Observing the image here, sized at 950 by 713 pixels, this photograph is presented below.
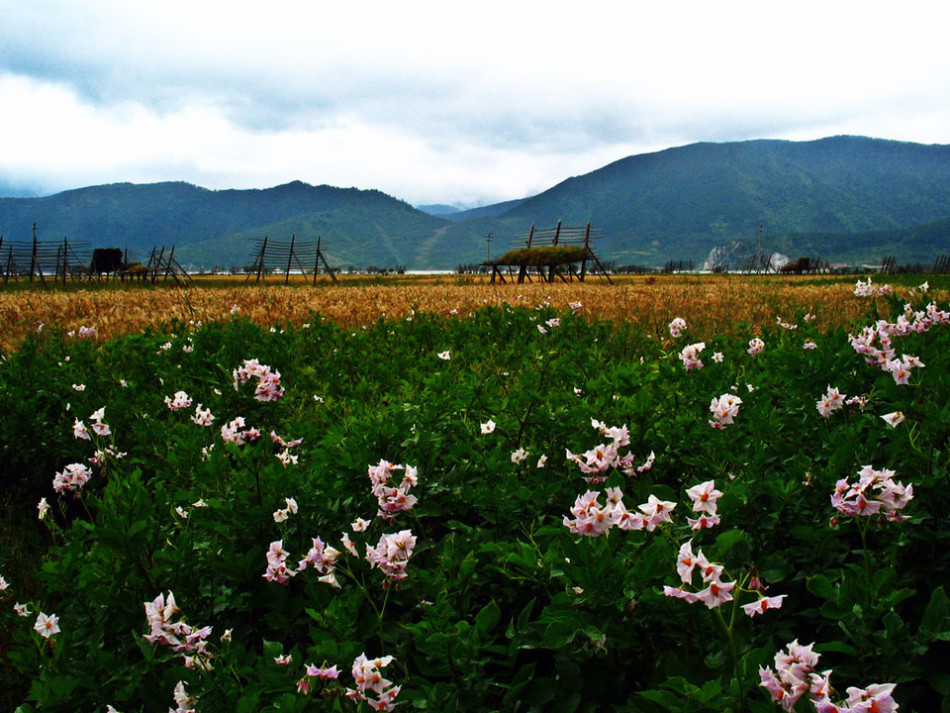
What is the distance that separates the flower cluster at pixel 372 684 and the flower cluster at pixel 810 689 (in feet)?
2.91

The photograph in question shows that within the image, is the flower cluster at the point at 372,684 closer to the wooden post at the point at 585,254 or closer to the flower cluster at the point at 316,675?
the flower cluster at the point at 316,675

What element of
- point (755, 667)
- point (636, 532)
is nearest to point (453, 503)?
point (636, 532)

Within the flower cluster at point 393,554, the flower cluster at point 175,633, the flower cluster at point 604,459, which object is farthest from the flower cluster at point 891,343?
the flower cluster at point 175,633

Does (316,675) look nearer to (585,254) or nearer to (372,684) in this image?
(372,684)

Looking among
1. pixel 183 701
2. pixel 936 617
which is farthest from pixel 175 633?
pixel 936 617

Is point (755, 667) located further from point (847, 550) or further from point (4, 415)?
point (4, 415)

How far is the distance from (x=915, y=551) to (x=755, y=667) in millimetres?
1099

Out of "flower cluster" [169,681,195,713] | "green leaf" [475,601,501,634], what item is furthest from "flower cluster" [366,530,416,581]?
"flower cluster" [169,681,195,713]

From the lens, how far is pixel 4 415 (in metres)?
5.08

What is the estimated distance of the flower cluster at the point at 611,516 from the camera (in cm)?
169

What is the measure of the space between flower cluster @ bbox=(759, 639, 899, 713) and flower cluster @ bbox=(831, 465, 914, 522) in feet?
1.89

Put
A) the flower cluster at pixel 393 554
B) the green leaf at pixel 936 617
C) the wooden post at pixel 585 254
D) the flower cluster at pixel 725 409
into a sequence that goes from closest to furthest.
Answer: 1. the green leaf at pixel 936 617
2. the flower cluster at pixel 393 554
3. the flower cluster at pixel 725 409
4. the wooden post at pixel 585 254

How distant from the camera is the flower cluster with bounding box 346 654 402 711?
1.52 m

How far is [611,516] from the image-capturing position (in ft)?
5.86
